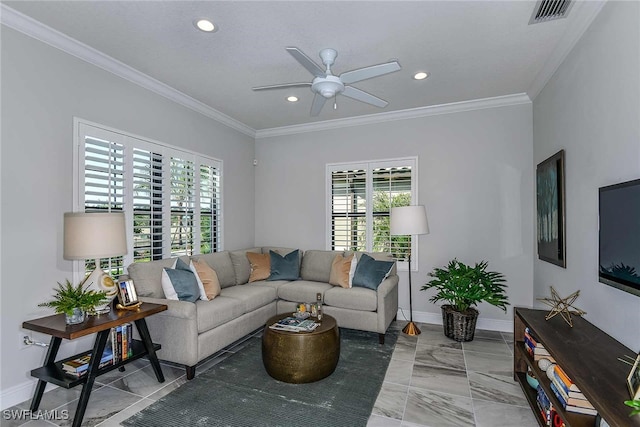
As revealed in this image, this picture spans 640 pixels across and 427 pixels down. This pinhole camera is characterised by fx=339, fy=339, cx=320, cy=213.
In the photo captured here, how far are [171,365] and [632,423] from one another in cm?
330

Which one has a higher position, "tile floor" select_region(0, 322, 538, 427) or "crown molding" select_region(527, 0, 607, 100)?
"crown molding" select_region(527, 0, 607, 100)

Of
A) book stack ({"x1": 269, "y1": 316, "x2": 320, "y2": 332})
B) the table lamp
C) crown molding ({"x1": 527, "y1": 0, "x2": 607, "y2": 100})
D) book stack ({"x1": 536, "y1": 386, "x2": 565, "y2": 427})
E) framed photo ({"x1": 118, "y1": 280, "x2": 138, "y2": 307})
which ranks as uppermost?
crown molding ({"x1": 527, "y1": 0, "x2": 607, "y2": 100})

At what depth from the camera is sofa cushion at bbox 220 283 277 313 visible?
3716 mm

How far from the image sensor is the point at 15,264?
2561mm

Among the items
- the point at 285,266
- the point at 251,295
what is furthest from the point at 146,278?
the point at 285,266

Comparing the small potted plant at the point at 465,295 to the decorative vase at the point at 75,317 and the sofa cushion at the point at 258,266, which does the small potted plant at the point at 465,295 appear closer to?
the sofa cushion at the point at 258,266

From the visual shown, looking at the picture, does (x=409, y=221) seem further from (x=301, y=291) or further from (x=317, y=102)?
(x=317, y=102)

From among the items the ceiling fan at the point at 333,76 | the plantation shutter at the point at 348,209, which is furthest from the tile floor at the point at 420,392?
the ceiling fan at the point at 333,76

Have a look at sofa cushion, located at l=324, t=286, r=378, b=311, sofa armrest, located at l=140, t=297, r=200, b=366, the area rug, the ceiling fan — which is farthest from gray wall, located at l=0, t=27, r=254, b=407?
sofa cushion, located at l=324, t=286, r=378, b=311

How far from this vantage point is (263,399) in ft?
8.61

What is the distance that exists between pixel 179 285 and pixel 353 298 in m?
1.89

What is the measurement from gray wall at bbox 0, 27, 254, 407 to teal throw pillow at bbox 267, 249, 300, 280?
7.42 ft

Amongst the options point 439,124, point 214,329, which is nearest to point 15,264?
point 214,329

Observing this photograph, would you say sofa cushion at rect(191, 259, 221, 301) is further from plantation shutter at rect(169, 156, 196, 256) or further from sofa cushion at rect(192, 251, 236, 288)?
plantation shutter at rect(169, 156, 196, 256)
